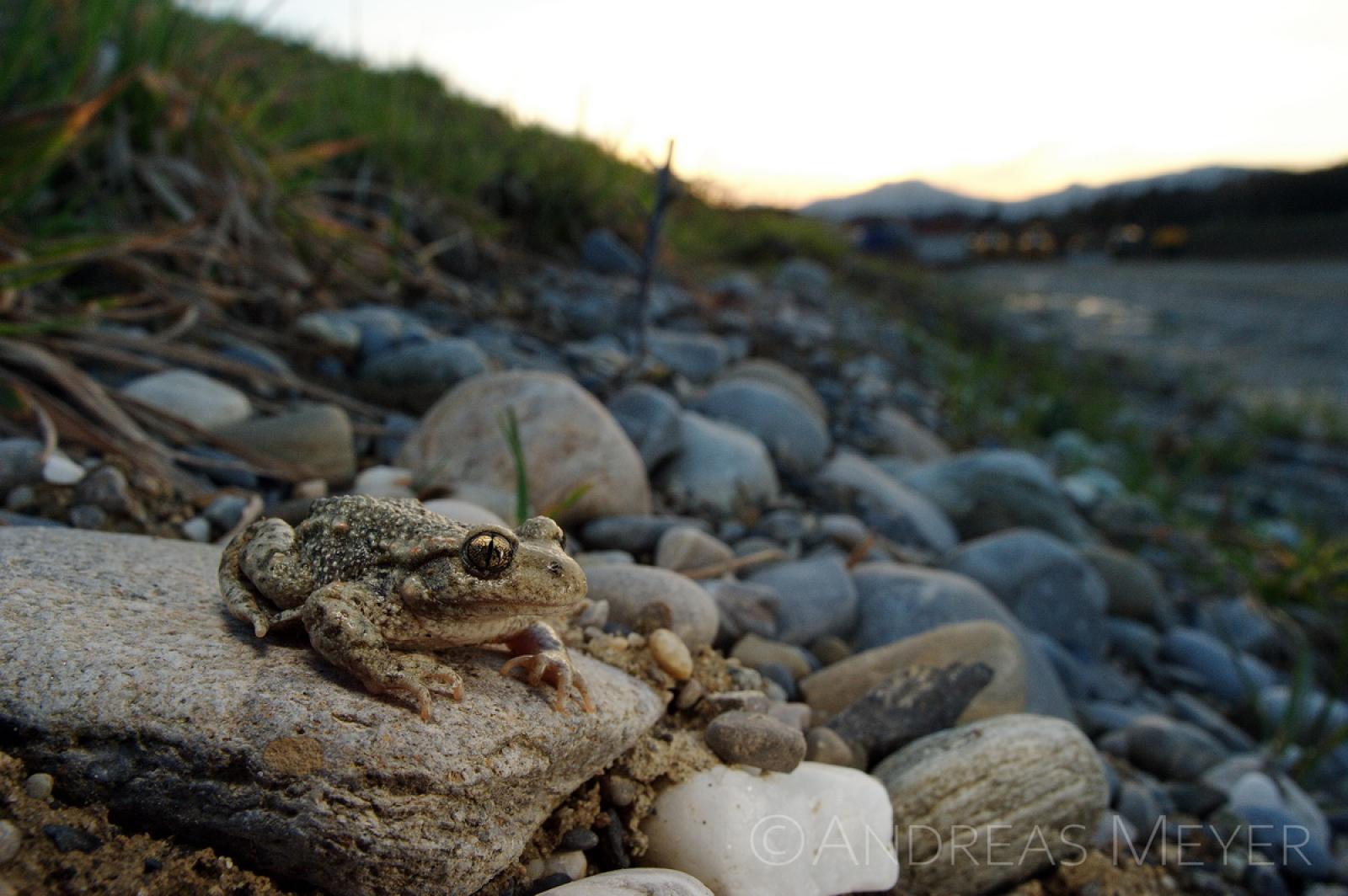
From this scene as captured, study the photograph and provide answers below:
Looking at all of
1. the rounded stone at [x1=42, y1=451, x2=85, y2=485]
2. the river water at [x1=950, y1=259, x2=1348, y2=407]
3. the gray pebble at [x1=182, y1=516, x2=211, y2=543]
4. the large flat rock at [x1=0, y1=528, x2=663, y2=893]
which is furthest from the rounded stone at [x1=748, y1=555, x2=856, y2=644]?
the river water at [x1=950, y1=259, x2=1348, y2=407]

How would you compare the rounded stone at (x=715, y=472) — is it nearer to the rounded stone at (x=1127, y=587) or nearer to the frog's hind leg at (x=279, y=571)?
the rounded stone at (x=1127, y=587)

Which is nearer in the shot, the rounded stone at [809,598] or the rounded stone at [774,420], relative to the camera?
the rounded stone at [809,598]

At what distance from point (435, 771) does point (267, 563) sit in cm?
53

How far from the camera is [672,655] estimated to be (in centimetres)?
218

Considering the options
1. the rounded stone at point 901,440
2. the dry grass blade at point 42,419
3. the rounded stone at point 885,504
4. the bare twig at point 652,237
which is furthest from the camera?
the rounded stone at point 901,440

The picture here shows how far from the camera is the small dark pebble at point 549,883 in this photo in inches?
67.9

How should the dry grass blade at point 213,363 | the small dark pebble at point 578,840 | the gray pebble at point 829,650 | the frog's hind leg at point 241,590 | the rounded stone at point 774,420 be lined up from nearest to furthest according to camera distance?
the frog's hind leg at point 241,590 < the small dark pebble at point 578,840 < the gray pebble at point 829,650 < the dry grass blade at point 213,363 < the rounded stone at point 774,420

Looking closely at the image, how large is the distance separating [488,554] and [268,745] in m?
0.46

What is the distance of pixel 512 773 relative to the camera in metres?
1.60

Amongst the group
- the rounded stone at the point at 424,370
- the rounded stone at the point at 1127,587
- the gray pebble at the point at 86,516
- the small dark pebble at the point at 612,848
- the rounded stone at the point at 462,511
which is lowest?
the rounded stone at the point at 1127,587

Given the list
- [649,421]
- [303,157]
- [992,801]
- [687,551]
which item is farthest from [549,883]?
[303,157]

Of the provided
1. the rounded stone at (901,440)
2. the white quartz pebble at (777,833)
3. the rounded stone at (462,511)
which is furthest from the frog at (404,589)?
the rounded stone at (901,440)

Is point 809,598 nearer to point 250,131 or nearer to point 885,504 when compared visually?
point 885,504

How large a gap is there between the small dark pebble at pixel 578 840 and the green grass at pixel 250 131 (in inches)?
124
